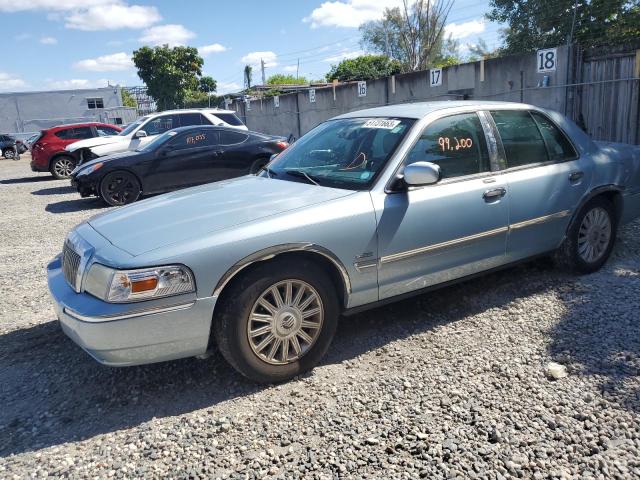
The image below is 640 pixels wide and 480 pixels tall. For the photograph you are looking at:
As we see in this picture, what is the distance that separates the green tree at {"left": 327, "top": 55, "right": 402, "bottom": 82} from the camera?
39875 mm

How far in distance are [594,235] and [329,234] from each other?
9.34ft

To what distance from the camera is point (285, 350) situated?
337cm

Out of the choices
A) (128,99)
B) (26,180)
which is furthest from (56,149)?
(128,99)

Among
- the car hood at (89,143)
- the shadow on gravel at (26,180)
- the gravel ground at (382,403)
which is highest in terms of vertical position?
the car hood at (89,143)

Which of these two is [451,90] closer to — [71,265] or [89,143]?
[89,143]

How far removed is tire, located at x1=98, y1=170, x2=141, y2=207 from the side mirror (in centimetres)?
789

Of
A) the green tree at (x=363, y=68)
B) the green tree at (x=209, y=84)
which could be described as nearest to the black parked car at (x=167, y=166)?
the green tree at (x=363, y=68)

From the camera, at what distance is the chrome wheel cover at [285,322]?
10.6ft

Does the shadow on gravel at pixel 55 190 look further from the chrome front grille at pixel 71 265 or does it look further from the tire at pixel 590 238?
the tire at pixel 590 238

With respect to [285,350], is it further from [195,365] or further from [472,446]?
[472,446]

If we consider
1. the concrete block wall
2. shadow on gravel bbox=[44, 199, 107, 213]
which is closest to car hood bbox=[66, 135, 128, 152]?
shadow on gravel bbox=[44, 199, 107, 213]

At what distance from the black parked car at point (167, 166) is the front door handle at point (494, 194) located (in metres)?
6.66

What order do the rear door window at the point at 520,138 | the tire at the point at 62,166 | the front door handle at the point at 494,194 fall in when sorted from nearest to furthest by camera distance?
the front door handle at the point at 494,194
the rear door window at the point at 520,138
the tire at the point at 62,166

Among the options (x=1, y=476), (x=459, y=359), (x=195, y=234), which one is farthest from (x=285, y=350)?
(x=1, y=476)
